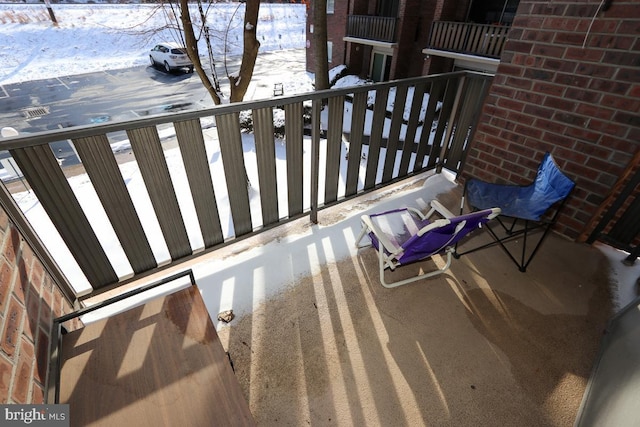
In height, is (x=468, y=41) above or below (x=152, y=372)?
above

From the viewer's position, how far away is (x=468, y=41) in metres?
9.20

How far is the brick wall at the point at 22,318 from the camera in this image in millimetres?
946

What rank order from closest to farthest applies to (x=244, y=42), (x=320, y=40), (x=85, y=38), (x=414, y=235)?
1. (x=414, y=235)
2. (x=244, y=42)
3. (x=320, y=40)
4. (x=85, y=38)

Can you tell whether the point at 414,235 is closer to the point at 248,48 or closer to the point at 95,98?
the point at 248,48

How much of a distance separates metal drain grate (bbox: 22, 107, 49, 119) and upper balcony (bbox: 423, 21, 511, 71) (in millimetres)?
13516

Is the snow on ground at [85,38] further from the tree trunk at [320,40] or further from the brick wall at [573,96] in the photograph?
the brick wall at [573,96]

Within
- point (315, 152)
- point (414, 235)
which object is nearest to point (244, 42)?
point (315, 152)

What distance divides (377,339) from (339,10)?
14459 millimetres

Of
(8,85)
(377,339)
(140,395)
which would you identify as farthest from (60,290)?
(8,85)

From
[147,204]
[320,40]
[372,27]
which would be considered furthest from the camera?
[372,27]

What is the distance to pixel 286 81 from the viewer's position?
47.6 ft

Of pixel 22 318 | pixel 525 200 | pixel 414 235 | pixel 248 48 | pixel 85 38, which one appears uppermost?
pixel 248 48

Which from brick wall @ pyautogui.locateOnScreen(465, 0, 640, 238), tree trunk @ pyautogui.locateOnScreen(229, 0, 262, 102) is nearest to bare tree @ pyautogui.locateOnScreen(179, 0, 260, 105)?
tree trunk @ pyautogui.locateOnScreen(229, 0, 262, 102)

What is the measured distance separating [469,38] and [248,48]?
7.51 metres
